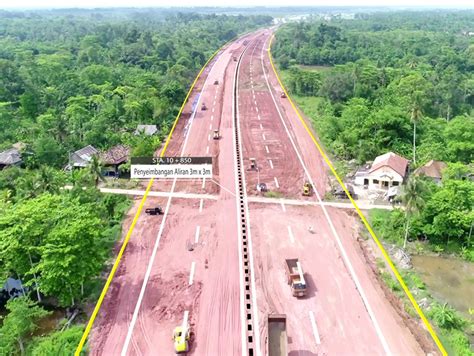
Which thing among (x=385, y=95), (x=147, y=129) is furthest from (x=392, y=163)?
(x=385, y=95)

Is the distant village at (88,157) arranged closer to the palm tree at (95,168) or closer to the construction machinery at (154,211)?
the palm tree at (95,168)

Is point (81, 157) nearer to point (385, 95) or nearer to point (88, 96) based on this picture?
point (88, 96)

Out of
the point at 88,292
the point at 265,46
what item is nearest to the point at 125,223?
the point at 88,292

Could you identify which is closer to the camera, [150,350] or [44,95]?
[150,350]

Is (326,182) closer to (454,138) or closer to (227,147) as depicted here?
(227,147)

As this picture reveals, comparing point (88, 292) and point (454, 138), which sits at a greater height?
point (454, 138)

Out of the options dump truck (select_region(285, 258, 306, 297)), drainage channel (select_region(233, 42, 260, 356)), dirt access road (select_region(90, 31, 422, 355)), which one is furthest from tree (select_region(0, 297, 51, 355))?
dump truck (select_region(285, 258, 306, 297))
